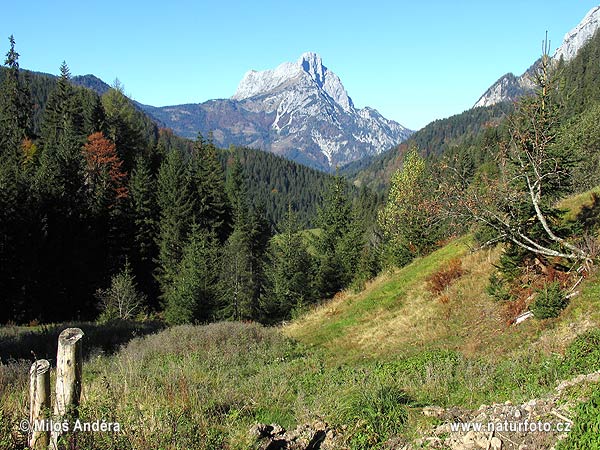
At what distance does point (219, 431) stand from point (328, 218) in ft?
132

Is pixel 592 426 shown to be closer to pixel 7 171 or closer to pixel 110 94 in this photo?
pixel 7 171

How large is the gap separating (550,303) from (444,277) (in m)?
8.21

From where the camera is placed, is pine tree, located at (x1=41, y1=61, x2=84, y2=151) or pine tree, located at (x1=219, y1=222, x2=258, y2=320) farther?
pine tree, located at (x1=41, y1=61, x2=84, y2=151)

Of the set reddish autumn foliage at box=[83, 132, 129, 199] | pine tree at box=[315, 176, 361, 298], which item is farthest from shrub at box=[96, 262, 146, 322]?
reddish autumn foliage at box=[83, 132, 129, 199]

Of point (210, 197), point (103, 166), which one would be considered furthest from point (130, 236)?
point (210, 197)

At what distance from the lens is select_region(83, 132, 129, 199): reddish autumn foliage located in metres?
50.7

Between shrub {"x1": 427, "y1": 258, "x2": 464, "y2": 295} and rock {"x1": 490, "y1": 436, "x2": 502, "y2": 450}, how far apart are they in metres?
15.1

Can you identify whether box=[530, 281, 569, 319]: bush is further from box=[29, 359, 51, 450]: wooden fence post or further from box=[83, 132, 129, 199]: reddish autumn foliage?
box=[83, 132, 129, 199]: reddish autumn foliage

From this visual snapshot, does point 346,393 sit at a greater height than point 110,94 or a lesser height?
lesser

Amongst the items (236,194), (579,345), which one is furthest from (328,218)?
(579,345)

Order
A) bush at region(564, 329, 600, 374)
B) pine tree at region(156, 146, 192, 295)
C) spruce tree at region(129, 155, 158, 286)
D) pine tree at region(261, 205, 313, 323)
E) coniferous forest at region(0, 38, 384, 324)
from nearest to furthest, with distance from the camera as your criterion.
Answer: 1. bush at region(564, 329, 600, 374)
2. coniferous forest at region(0, 38, 384, 324)
3. pine tree at region(261, 205, 313, 323)
4. pine tree at region(156, 146, 192, 295)
5. spruce tree at region(129, 155, 158, 286)

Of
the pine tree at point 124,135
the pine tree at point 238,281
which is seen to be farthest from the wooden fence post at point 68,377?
the pine tree at point 124,135

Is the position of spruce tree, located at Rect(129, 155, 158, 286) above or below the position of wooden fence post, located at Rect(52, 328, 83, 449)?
above

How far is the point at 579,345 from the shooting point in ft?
27.9
